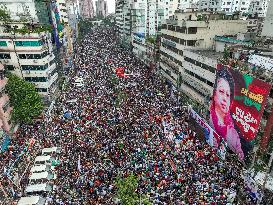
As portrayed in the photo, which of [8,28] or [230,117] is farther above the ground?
[8,28]

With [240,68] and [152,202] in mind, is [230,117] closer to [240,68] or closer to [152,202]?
[240,68]

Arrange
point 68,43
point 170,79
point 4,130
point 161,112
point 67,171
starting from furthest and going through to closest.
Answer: point 68,43 < point 170,79 < point 161,112 < point 4,130 < point 67,171

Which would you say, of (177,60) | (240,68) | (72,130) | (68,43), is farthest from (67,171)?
(68,43)

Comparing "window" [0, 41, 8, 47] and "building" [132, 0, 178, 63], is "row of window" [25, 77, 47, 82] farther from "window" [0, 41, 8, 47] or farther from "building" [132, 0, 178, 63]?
"building" [132, 0, 178, 63]

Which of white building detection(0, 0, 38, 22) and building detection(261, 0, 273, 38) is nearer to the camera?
building detection(261, 0, 273, 38)

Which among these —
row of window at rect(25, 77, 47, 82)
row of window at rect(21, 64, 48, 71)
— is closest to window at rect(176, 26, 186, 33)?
row of window at rect(21, 64, 48, 71)

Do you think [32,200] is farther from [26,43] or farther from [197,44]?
[197,44]

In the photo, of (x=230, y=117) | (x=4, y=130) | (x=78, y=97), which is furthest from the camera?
(x=78, y=97)

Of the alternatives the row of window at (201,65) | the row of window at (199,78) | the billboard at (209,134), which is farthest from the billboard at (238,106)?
the row of window at (199,78)
